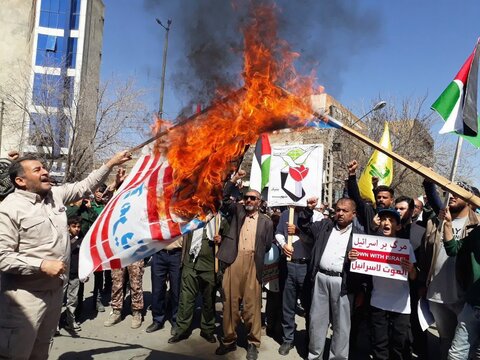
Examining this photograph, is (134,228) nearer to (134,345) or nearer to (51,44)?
(134,345)

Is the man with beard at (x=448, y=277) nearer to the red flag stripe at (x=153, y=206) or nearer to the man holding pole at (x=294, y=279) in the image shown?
the man holding pole at (x=294, y=279)

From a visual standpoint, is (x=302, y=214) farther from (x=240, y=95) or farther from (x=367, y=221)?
(x=240, y=95)

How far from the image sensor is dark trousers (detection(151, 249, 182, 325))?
6047mm

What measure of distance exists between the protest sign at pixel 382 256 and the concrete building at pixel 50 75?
59.5 ft

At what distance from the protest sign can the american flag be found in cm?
202

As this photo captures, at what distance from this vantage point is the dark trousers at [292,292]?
215 inches

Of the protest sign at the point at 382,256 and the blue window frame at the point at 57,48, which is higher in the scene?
the blue window frame at the point at 57,48

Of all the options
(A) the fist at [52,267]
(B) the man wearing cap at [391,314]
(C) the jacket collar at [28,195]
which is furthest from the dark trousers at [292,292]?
(C) the jacket collar at [28,195]

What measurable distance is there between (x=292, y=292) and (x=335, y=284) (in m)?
1.09

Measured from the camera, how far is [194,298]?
5.67 m

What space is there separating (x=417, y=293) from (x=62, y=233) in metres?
4.15

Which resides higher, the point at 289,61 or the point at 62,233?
the point at 289,61

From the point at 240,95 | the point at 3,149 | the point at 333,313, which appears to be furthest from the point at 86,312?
the point at 3,149

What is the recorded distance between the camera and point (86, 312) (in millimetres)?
6727
